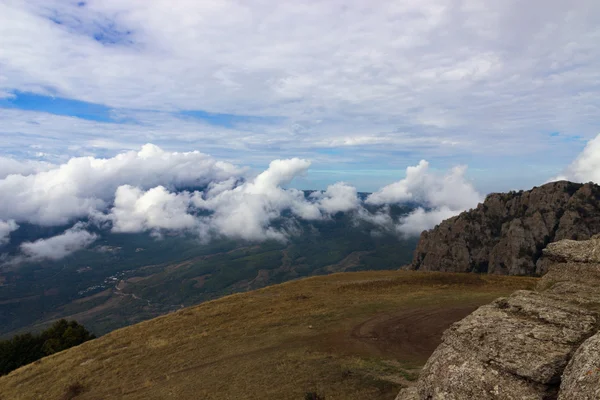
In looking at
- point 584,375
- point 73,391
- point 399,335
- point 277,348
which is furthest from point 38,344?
point 584,375

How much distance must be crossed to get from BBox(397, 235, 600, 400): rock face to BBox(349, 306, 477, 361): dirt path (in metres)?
12.8

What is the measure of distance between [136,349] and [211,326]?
320 inches

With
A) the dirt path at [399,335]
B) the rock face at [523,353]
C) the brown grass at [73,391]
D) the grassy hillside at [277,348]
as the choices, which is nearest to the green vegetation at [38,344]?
the grassy hillside at [277,348]

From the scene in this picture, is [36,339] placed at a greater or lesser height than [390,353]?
lesser

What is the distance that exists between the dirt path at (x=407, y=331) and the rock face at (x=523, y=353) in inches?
506

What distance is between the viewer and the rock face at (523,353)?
458 inches

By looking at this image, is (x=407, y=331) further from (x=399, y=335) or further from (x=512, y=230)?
(x=512, y=230)

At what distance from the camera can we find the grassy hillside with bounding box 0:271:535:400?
26.6 metres

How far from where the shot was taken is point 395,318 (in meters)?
38.1

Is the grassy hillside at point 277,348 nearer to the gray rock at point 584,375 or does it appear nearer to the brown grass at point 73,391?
the brown grass at point 73,391

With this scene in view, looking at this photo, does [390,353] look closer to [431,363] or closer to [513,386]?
[431,363]

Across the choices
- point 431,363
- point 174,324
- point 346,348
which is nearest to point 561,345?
point 431,363

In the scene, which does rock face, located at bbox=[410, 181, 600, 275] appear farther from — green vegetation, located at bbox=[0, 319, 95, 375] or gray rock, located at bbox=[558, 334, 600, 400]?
green vegetation, located at bbox=[0, 319, 95, 375]

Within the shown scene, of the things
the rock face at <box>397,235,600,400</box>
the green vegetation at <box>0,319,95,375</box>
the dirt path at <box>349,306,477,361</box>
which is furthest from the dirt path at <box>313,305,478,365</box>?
the green vegetation at <box>0,319,95,375</box>
